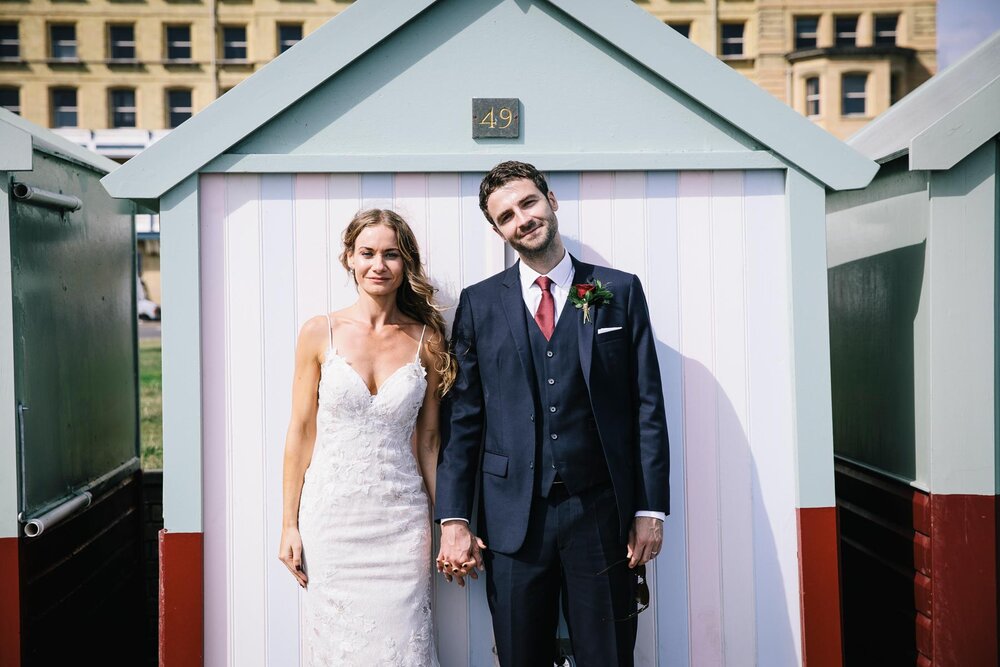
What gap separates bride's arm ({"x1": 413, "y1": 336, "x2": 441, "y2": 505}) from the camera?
336 cm

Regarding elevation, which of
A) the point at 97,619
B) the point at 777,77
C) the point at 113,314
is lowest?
the point at 97,619

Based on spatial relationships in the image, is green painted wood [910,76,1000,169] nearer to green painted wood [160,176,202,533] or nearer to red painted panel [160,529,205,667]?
green painted wood [160,176,202,533]

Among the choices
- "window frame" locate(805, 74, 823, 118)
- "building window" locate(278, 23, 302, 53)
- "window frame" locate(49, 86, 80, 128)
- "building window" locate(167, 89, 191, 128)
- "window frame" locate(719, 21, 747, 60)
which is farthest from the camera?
"window frame" locate(49, 86, 80, 128)

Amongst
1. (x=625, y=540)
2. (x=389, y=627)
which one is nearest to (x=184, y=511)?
(x=389, y=627)

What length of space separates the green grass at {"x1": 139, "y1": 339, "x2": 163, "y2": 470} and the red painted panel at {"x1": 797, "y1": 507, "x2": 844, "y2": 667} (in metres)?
4.67

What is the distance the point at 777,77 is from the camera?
34.3 m

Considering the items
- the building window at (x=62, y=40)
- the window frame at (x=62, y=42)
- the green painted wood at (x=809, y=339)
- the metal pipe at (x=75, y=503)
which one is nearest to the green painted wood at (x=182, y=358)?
the metal pipe at (x=75, y=503)

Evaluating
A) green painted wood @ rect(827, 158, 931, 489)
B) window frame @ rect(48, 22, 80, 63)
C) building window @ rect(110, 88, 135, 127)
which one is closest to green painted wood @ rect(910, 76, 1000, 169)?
green painted wood @ rect(827, 158, 931, 489)

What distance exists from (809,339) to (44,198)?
11.9 ft

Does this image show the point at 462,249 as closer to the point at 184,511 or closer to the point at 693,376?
the point at 693,376

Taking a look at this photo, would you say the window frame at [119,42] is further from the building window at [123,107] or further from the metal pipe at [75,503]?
the metal pipe at [75,503]

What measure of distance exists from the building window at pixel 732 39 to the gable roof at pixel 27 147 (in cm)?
3401

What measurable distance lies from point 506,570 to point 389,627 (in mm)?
531

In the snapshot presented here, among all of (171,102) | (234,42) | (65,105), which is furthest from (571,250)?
A: (65,105)
